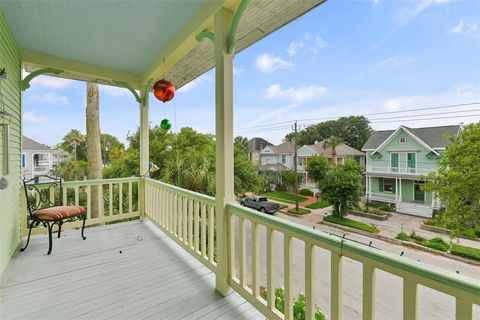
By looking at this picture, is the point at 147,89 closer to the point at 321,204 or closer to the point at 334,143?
the point at 334,143

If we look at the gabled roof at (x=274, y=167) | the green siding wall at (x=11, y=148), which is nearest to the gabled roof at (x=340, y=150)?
the gabled roof at (x=274, y=167)

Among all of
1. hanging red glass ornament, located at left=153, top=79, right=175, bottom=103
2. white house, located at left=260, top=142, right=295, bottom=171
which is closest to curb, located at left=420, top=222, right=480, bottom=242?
white house, located at left=260, top=142, right=295, bottom=171

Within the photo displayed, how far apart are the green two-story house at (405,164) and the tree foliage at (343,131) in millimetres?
63

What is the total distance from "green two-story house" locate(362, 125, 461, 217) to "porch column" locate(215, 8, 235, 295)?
3.44 feet

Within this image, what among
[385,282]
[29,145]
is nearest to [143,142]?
[29,145]

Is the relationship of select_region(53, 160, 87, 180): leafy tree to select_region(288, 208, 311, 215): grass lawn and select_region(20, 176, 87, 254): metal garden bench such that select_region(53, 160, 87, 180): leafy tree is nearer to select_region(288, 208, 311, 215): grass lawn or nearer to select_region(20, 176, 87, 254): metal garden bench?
select_region(20, 176, 87, 254): metal garden bench

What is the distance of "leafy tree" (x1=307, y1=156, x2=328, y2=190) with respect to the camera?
65.6 inches

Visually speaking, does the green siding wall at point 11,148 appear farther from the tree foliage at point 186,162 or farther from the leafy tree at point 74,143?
the leafy tree at point 74,143

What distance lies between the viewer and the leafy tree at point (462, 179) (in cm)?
107

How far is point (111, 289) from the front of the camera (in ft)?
6.72

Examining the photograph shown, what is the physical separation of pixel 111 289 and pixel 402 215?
237 cm

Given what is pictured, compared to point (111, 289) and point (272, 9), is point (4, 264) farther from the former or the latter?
point (272, 9)

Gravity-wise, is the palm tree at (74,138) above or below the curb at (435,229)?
above

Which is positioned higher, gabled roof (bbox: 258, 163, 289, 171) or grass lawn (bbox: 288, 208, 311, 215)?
gabled roof (bbox: 258, 163, 289, 171)
